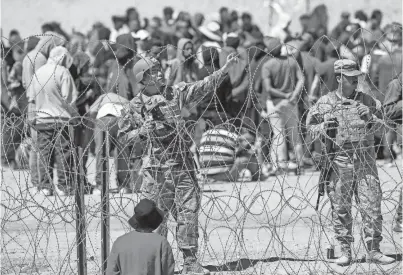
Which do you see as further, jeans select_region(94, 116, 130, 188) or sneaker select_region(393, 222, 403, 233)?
sneaker select_region(393, 222, 403, 233)

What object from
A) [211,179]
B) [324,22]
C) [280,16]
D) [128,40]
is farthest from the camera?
[324,22]

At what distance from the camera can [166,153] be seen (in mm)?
6734

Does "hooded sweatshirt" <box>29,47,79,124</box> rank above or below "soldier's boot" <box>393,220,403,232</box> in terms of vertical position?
above

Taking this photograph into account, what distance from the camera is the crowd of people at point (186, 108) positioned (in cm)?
677

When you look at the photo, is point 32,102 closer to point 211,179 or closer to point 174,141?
point 211,179

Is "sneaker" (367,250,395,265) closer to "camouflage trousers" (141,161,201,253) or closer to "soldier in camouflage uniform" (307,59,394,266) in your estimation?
"soldier in camouflage uniform" (307,59,394,266)

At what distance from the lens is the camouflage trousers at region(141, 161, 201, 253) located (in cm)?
678

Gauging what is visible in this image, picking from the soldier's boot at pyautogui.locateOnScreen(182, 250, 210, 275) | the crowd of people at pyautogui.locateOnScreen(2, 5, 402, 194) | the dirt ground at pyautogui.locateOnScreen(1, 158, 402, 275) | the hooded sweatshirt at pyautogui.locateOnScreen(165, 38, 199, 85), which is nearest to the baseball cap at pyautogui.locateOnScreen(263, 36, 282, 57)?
the crowd of people at pyautogui.locateOnScreen(2, 5, 402, 194)

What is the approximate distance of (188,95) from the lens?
693cm

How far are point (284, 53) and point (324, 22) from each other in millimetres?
7772

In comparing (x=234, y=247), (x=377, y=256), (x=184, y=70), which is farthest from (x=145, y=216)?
(x=184, y=70)

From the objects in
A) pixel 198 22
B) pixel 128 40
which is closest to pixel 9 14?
pixel 198 22

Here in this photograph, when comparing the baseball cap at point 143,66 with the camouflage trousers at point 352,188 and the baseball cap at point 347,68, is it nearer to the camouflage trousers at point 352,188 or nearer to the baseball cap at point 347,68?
the baseball cap at point 347,68

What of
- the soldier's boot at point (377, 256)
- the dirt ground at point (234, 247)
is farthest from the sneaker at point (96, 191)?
the soldier's boot at point (377, 256)
